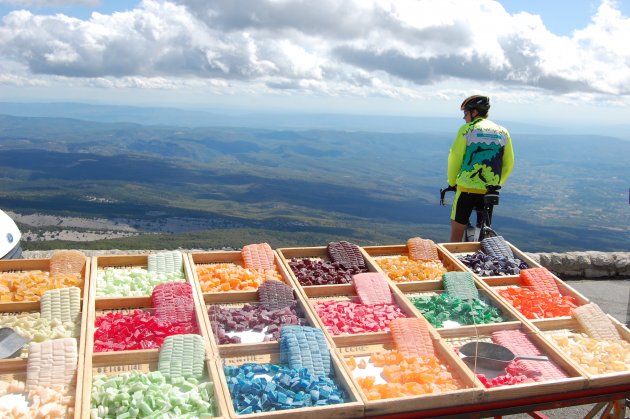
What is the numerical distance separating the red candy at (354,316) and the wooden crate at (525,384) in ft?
1.37

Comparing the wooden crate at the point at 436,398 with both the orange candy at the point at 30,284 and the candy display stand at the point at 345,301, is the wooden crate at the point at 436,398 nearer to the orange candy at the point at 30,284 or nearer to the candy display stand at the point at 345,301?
the candy display stand at the point at 345,301

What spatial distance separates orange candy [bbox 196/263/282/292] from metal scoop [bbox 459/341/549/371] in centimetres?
170

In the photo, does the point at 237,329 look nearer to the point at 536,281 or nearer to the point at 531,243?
the point at 536,281

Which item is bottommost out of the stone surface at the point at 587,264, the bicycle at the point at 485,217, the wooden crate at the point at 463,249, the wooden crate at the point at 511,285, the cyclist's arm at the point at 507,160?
the stone surface at the point at 587,264

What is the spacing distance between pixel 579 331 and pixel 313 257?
236 centimetres

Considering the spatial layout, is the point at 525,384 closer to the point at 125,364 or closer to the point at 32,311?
the point at 125,364

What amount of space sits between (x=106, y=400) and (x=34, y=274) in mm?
2005

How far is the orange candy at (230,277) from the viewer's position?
4148mm

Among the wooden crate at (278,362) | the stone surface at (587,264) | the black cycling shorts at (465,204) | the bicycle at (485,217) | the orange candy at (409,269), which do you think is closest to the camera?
the wooden crate at (278,362)

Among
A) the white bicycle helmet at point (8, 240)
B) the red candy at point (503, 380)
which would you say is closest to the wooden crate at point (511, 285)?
the red candy at point (503, 380)

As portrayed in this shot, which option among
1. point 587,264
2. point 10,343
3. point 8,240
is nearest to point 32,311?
point 10,343

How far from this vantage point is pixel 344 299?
13.8 feet

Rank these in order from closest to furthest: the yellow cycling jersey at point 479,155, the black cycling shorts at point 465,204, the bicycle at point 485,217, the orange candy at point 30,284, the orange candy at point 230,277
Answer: the orange candy at point 30,284, the orange candy at point 230,277, the yellow cycling jersey at point 479,155, the bicycle at point 485,217, the black cycling shorts at point 465,204

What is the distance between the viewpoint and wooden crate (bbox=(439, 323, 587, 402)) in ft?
9.11
